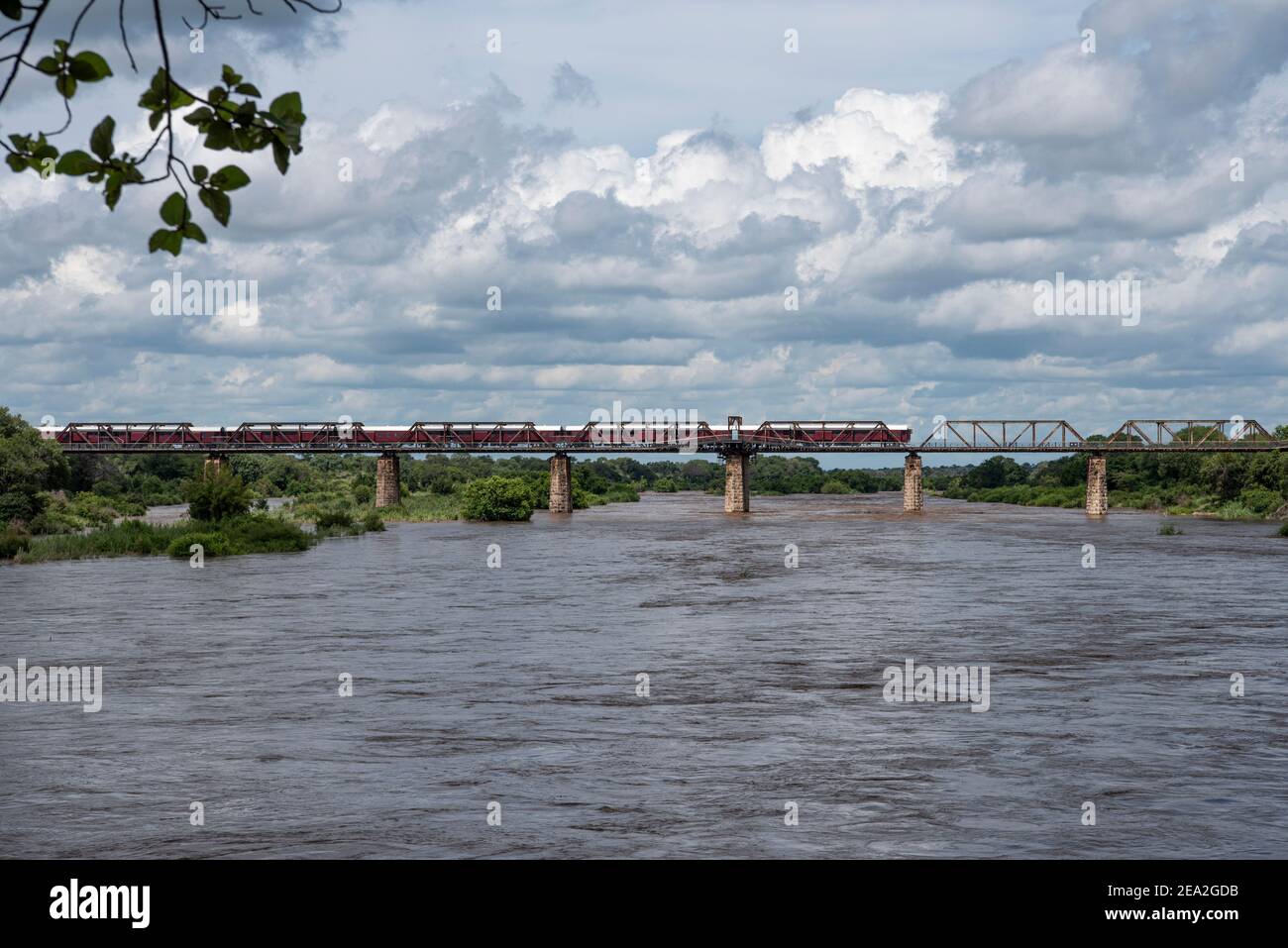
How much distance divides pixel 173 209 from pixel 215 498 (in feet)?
234

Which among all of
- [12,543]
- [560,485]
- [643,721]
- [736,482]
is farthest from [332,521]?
[643,721]

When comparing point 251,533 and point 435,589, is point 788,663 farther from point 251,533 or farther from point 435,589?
point 251,533

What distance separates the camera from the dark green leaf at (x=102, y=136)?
197 inches

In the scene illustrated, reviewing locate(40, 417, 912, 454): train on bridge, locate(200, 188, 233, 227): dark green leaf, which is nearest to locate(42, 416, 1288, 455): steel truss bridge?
locate(40, 417, 912, 454): train on bridge

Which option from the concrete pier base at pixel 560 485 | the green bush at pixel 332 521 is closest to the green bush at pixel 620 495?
the concrete pier base at pixel 560 485

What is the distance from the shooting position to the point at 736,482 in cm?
12719

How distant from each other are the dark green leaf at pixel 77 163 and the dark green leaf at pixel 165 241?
1.07 feet

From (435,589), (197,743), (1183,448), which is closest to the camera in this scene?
(197,743)

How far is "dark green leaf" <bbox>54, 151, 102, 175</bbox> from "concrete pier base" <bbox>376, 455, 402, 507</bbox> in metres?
117

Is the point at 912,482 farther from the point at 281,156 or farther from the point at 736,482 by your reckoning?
the point at 281,156

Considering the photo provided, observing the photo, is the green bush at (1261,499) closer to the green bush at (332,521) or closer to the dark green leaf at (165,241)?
the green bush at (332,521)
